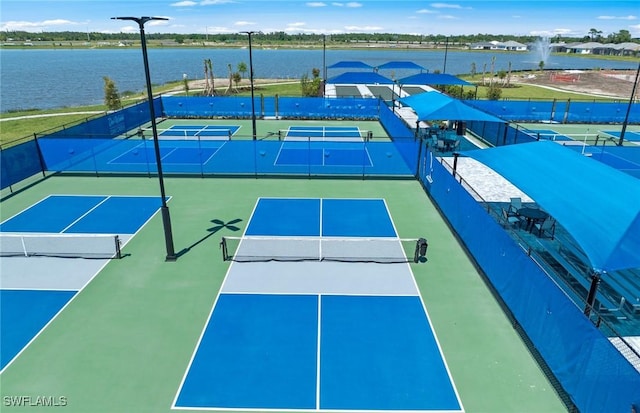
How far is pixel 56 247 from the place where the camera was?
1381cm

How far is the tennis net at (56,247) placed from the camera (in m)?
13.6

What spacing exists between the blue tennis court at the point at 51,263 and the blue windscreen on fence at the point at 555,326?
11.8 metres

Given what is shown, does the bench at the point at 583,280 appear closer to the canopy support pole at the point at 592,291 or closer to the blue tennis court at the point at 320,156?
the canopy support pole at the point at 592,291

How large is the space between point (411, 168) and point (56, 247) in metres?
15.9

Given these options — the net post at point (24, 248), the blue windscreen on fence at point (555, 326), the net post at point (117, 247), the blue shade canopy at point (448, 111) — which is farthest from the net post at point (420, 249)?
the net post at point (24, 248)

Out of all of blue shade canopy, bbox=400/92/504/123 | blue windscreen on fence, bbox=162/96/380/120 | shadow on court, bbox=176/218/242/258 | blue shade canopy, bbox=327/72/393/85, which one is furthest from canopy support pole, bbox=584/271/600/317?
blue shade canopy, bbox=327/72/393/85

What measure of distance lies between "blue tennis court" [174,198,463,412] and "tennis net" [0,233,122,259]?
4.40 meters

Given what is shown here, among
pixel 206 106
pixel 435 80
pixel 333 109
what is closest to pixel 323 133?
pixel 333 109

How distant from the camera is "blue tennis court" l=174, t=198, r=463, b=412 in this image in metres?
8.55

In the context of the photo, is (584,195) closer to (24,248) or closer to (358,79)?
(24,248)

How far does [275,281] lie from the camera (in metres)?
12.5

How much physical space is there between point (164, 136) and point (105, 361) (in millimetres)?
22160

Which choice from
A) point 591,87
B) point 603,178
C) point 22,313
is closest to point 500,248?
point 603,178

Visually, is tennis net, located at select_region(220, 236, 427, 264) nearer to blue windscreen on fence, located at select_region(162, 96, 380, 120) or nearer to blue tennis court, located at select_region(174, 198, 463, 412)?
blue tennis court, located at select_region(174, 198, 463, 412)
